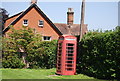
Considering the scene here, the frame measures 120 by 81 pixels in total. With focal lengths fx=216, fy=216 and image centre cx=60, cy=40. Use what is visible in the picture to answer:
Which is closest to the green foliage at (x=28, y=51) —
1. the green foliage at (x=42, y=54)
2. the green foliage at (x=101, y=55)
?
the green foliage at (x=42, y=54)

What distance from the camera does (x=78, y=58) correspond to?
54.0ft

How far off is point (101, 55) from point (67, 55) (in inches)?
113

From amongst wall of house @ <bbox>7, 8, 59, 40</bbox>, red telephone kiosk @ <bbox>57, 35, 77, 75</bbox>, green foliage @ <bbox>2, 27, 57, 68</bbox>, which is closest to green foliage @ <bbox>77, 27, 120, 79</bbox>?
red telephone kiosk @ <bbox>57, 35, 77, 75</bbox>

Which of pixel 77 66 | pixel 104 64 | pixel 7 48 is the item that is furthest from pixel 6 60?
pixel 104 64

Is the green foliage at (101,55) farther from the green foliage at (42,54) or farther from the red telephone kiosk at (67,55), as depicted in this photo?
the green foliage at (42,54)

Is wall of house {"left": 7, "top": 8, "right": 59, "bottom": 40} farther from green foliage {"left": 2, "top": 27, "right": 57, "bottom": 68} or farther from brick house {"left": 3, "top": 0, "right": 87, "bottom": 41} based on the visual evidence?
green foliage {"left": 2, "top": 27, "right": 57, "bottom": 68}

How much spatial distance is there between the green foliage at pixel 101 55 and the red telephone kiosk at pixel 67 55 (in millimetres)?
730

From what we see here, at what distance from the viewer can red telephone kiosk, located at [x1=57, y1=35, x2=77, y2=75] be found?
1507 cm

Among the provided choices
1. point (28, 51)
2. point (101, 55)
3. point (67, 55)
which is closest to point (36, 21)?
point (28, 51)

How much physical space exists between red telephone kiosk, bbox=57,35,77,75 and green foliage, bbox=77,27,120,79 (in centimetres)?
73

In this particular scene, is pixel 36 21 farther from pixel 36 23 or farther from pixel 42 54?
pixel 42 54

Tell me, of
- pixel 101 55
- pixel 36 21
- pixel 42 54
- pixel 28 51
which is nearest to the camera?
pixel 101 55

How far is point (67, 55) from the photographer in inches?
599

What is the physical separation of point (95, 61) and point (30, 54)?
11306 mm
